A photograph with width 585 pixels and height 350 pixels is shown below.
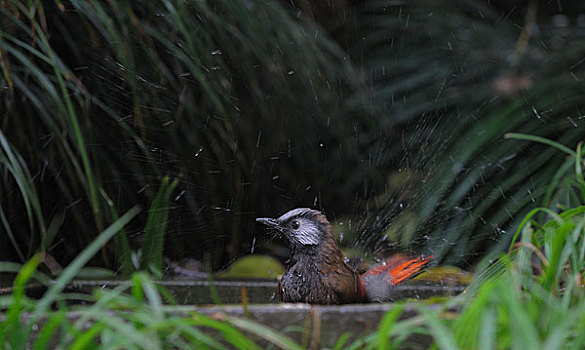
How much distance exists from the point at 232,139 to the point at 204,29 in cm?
43

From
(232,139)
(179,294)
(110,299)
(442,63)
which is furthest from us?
(442,63)

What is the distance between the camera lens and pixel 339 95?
323 centimetres

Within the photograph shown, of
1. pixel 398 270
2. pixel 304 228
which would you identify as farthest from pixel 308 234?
pixel 398 270

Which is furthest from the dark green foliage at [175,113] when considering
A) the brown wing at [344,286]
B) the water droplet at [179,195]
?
the brown wing at [344,286]

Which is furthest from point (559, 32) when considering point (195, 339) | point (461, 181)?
point (195, 339)

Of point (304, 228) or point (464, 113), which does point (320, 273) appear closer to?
point (304, 228)

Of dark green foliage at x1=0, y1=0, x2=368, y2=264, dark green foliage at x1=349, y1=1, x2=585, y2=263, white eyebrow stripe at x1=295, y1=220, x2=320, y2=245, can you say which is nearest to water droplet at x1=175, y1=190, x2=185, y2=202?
dark green foliage at x1=0, y1=0, x2=368, y2=264

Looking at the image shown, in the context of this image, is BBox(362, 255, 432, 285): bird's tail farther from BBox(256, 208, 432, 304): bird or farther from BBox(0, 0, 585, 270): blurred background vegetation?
BBox(0, 0, 585, 270): blurred background vegetation

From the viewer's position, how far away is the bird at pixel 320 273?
1898 millimetres

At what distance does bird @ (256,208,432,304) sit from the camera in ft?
6.23

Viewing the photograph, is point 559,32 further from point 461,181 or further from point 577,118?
point 461,181

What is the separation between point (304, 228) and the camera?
2023 millimetres

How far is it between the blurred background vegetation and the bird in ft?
1.49

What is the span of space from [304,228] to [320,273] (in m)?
0.15
